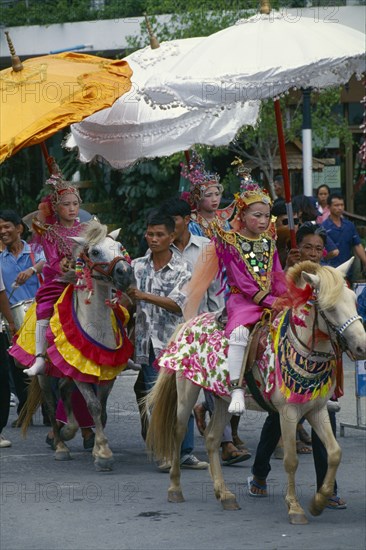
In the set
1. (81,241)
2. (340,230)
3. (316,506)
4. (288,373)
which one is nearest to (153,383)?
(81,241)

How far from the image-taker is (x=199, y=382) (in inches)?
313

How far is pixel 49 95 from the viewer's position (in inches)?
374

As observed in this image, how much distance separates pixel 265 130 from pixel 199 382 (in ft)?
42.2

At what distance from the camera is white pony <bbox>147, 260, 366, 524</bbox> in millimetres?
6992

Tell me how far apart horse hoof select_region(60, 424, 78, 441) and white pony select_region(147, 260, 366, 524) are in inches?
53.8

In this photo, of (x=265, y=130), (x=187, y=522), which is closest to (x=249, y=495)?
(x=187, y=522)

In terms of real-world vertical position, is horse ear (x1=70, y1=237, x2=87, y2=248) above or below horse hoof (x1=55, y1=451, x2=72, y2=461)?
above

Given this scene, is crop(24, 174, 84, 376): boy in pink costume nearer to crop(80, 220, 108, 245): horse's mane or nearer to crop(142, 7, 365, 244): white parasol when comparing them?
crop(80, 220, 108, 245): horse's mane

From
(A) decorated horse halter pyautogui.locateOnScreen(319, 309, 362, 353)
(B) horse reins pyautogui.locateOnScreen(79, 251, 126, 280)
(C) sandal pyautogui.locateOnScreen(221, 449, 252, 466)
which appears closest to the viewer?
(A) decorated horse halter pyautogui.locateOnScreen(319, 309, 362, 353)

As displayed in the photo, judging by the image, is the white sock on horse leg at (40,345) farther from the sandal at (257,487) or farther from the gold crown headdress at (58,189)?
the sandal at (257,487)

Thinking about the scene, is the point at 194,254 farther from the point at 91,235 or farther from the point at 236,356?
the point at 236,356

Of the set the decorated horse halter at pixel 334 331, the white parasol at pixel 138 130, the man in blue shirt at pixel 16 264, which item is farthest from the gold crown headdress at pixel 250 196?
the man in blue shirt at pixel 16 264

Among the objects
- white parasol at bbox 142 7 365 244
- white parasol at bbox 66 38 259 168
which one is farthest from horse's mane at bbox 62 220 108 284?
white parasol at bbox 66 38 259 168

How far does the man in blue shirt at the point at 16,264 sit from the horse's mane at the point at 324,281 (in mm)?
4783
